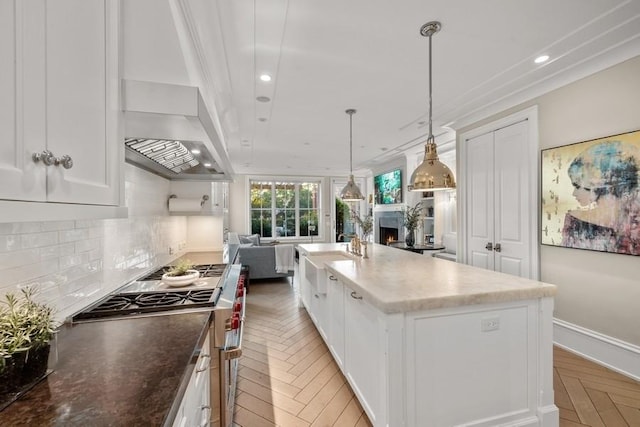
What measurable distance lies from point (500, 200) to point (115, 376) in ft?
12.0

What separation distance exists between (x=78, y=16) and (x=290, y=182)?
7.73 metres

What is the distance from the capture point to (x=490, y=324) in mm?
1583

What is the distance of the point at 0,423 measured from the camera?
642 mm

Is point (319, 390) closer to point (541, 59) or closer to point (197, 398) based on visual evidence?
point (197, 398)

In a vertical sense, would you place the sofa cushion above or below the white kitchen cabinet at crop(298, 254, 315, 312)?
above

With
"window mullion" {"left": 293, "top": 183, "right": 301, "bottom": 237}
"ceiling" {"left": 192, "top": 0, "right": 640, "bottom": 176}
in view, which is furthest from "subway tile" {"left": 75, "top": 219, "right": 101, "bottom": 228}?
"window mullion" {"left": 293, "top": 183, "right": 301, "bottom": 237}

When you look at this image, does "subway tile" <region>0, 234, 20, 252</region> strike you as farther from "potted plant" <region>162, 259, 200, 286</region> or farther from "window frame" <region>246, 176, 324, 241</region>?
"window frame" <region>246, 176, 324, 241</region>

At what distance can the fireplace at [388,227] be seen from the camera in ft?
20.8

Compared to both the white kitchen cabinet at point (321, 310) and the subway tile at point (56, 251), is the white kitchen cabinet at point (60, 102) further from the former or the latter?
the white kitchen cabinet at point (321, 310)

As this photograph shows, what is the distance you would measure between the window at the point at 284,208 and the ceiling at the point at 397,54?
14.5 feet

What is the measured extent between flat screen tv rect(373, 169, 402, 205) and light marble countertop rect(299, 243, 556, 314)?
4.18m

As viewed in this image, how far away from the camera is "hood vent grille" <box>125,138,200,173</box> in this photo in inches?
61.6

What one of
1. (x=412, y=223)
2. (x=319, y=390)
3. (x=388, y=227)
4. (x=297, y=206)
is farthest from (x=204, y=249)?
(x=297, y=206)

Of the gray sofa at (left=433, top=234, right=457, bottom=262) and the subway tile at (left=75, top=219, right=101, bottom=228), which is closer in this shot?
the subway tile at (left=75, top=219, right=101, bottom=228)
